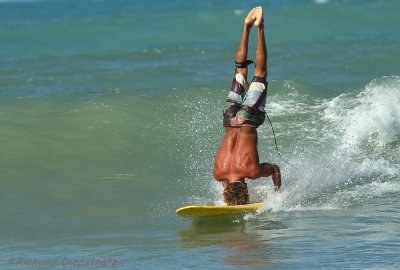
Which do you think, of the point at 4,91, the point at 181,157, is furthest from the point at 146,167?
the point at 4,91

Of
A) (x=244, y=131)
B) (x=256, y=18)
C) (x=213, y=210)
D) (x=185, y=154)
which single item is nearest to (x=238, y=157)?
(x=244, y=131)

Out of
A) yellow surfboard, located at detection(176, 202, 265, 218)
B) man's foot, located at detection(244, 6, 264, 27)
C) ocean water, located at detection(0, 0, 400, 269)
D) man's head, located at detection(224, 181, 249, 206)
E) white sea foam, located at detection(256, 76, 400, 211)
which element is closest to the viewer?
ocean water, located at detection(0, 0, 400, 269)

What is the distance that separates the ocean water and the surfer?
0.96 ft

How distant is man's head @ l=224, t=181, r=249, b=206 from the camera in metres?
9.23

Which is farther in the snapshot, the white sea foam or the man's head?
the white sea foam

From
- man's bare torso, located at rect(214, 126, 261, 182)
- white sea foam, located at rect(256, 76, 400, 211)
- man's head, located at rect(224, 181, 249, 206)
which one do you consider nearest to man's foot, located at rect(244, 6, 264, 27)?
man's bare torso, located at rect(214, 126, 261, 182)

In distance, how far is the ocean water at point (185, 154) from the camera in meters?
8.13

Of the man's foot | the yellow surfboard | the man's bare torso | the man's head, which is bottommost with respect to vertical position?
the yellow surfboard

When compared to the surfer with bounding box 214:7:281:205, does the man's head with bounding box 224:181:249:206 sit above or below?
below

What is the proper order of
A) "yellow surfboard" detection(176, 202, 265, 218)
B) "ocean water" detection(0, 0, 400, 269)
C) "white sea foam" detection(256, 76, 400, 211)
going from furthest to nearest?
"white sea foam" detection(256, 76, 400, 211) → "yellow surfboard" detection(176, 202, 265, 218) → "ocean water" detection(0, 0, 400, 269)

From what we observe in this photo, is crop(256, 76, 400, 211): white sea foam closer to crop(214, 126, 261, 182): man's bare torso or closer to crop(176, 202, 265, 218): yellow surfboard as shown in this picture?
crop(176, 202, 265, 218): yellow surfboard

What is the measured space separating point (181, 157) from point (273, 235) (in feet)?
12.4

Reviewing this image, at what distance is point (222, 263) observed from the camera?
297 inches

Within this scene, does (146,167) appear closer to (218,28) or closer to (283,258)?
(283,258)
